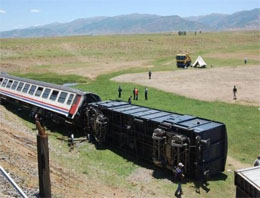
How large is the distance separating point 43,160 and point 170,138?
7178 mm

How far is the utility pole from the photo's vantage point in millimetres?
8156

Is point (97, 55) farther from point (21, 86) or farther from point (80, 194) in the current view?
point (80, 194)

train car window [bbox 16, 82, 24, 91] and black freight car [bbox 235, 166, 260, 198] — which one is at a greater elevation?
train car window [bbox 16, 82, 24, 91]

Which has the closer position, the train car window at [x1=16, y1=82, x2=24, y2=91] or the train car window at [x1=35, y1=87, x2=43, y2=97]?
the train car window at [x1=35, y1=87, x2=43, y2=97]

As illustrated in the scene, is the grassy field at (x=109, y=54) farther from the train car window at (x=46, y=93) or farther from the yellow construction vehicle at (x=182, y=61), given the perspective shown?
the train car window at (x=46, y=93)

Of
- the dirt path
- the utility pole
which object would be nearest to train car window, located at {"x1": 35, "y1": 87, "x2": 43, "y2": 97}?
the dirt path

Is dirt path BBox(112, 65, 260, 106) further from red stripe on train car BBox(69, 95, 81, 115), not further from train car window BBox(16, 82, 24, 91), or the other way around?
train car window BBox(16, 82, 24, 91)

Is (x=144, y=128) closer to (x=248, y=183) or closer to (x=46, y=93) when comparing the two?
(x=248, y=183)

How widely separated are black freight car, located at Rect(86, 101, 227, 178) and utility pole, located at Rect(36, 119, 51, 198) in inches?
261

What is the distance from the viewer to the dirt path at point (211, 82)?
3086 centimetres

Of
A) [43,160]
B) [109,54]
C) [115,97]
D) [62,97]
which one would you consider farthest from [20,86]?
[109,54]

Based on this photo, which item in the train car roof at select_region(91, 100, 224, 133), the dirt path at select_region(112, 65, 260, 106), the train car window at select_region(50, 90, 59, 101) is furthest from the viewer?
the dirt path at select_region(112, 65, 260, 106)

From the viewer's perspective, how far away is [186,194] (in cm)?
1280

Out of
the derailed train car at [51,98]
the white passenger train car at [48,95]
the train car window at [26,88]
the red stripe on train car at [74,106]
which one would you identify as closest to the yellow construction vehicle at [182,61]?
the white passenger train car at [48,95]
